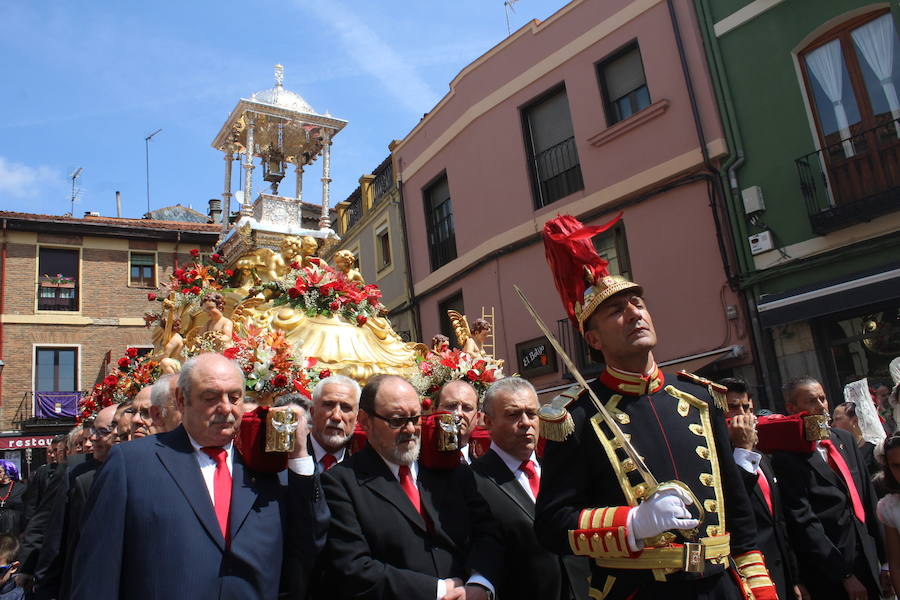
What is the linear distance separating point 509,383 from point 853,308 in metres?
6.88

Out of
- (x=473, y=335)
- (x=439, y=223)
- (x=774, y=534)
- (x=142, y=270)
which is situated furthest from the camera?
(x=142, y=270)

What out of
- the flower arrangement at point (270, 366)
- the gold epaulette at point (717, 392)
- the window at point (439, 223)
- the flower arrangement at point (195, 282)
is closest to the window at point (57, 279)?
the window at point (439, 223)

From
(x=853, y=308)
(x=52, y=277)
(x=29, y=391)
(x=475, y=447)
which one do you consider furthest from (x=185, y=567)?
(x=52, y=277)

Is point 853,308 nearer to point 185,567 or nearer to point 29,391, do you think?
point 185,567

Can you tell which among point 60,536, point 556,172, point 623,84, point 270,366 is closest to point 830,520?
point 270,366

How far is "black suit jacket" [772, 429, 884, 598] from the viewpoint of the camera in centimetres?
346

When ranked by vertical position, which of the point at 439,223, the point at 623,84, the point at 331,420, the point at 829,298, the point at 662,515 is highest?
the point at 623,84

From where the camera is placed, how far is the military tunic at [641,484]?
214 cm

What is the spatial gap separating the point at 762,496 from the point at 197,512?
2729 millimetres

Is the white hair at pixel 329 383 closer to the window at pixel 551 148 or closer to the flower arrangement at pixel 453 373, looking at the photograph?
the flower arrangement at pixel 453 373

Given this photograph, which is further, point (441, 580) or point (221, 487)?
point (441, 580)

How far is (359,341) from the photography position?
607cm

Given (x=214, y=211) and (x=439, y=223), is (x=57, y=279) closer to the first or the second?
(x=214, y=211)

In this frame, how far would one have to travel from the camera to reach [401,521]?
271cm
